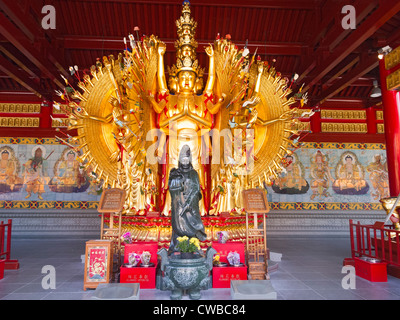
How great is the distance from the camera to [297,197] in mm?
9148

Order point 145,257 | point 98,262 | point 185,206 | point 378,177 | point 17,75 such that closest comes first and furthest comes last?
point 98,262, point 145,257, point 185,206, point 17,75, point 378,177

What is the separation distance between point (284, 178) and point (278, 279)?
17.7 feet

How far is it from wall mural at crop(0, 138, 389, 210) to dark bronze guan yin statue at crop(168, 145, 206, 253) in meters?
5.34

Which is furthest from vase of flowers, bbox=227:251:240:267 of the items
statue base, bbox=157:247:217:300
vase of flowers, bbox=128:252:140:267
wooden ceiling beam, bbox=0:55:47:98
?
wooden ceiling beam, bbox=0:55:47:98

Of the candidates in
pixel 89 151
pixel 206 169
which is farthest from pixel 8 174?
pixel 206 169

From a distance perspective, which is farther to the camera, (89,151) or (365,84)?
(365,84)

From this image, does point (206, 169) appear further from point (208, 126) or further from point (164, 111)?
point (164, 111)

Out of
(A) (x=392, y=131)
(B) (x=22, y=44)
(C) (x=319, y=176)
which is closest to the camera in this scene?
(A) (x=392, y=131)

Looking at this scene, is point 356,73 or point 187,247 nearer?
point 187,247

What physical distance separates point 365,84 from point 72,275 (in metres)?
9.19

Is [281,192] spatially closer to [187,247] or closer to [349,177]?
[349,177]

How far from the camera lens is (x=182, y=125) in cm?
627

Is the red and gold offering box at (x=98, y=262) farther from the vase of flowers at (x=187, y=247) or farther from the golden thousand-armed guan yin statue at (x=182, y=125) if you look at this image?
the golden thousand-armed guan yin statue at (x=182, y=125)

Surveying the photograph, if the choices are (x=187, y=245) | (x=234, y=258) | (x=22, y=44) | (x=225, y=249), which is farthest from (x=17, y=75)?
(x=234, y=258)
